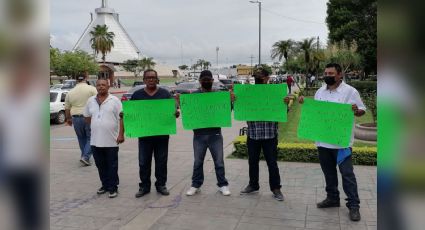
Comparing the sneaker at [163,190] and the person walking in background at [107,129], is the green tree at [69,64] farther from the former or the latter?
the sneaker at [163,190]

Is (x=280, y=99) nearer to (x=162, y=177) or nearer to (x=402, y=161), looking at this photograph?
(x=162, y=177)

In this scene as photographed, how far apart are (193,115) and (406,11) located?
191 inches

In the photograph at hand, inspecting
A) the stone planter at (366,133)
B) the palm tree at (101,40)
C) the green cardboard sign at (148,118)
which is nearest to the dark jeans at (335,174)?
the green cardboard sign at (148,118)

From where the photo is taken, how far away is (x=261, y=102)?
18.9ft

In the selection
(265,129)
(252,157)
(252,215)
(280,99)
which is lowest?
(252,215)

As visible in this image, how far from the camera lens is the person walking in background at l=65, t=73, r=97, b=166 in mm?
8148

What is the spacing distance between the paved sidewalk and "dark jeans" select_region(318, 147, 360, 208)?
0.70 ft

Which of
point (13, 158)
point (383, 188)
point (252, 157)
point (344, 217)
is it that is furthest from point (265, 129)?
point (13, 158)

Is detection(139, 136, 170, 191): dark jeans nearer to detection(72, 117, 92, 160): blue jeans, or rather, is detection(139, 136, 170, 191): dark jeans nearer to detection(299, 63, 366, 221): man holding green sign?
detection(299, 63, 366, 221): man holding green sign

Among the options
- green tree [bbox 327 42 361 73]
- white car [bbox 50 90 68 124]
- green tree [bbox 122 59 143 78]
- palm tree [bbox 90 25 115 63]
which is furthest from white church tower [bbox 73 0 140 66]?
white car [bbox 50 90 68 124]

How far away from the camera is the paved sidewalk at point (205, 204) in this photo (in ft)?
15.8

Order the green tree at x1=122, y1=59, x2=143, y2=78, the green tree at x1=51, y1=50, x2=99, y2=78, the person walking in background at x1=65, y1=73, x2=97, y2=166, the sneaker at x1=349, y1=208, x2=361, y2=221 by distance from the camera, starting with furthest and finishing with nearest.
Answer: the green tree at x1=122, y1=59, x2=143, y2=78, the green tree at x1=51, y1=50, x2=99, y2=78, the person walking in background at x1=65, y1=73, x2=97, y2=166, the sneaker at x1=349, y1=208, x2=361, y2=221

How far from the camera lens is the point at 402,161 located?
4.11ft

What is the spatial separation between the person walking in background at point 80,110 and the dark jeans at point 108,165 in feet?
7.23
